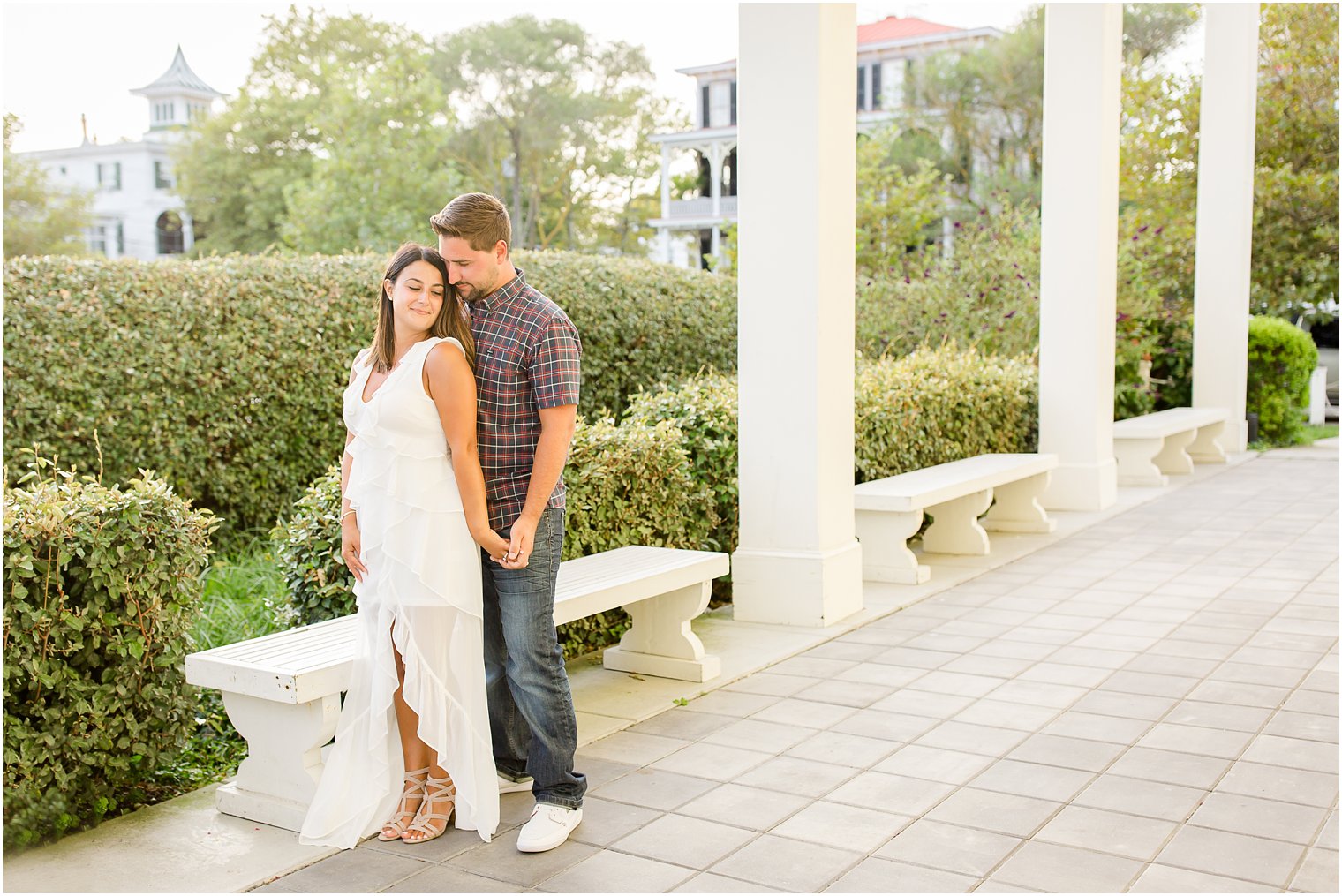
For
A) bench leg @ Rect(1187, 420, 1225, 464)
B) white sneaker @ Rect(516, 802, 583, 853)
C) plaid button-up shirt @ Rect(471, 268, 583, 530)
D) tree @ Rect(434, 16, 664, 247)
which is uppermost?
tree @ Rect(434, 16, 664, 247)

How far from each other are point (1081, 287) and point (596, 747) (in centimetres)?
624

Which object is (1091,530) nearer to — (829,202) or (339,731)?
(829,202)

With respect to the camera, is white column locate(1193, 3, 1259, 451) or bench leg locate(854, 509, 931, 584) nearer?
bench leg locate(854, 509, 931, 584)

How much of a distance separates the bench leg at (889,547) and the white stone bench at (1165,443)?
4.71m

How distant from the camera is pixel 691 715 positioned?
4.57 metres

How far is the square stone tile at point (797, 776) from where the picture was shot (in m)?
3.81

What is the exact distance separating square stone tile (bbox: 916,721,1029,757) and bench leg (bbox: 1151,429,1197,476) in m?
8.18

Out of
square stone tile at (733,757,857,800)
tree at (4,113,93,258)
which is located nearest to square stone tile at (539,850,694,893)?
square stone tile at (733,757,857,800)

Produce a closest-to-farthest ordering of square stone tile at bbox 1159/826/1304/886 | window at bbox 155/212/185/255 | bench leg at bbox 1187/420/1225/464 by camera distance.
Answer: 1. square stone tile at bbox 1159/826/1304/886
2. bench leg at bbox 1187/420/1225/464
3. window at bbox 155/212/185/255

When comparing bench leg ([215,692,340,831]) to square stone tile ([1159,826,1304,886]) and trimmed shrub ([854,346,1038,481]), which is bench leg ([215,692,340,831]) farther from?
trimmed shrub ([854,346,1038,481])

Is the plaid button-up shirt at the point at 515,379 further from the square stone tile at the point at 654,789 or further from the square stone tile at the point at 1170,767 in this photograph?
the square stone tile at the point at 1170,767

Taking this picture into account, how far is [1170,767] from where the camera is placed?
3947 millimetres

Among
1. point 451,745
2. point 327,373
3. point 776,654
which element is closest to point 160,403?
point 327,373

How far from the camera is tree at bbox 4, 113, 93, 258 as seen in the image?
109ft
